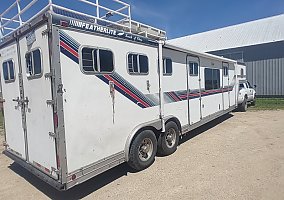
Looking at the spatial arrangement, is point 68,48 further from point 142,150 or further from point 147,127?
point 142,150

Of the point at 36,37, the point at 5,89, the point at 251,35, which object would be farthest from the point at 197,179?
the point at 251,35

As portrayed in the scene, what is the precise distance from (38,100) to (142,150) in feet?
8.14

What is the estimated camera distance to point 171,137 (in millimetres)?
6145

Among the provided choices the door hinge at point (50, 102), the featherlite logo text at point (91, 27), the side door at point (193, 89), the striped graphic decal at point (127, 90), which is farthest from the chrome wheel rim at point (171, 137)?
the door hinge at point (50, 102)

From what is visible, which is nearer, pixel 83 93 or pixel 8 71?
pixel 83 93

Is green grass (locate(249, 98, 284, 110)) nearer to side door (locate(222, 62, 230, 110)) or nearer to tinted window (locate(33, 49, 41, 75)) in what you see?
side door (locate(222, 62, 230, 110))

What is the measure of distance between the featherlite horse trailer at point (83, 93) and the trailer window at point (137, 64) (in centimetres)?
2

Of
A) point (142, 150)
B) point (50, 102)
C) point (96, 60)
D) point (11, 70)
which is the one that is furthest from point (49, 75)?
point (142, 150)

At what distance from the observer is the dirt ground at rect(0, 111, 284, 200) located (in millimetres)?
4043

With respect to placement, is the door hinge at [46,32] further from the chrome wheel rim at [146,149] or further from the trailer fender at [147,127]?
the chrome wheel rim at [146,149]

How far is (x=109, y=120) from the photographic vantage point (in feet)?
13.9

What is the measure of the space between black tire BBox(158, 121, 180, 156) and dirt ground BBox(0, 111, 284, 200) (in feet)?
0.62

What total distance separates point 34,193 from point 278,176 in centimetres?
473

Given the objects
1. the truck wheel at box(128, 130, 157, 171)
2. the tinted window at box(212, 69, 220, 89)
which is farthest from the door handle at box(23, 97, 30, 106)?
the tinted window at box(212, 69, 220, 89)
